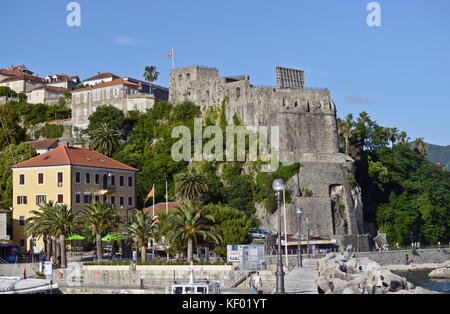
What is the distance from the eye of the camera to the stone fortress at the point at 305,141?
7469 cm

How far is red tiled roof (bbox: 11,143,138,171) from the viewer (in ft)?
216

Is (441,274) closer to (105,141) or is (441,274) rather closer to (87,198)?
(87,198)

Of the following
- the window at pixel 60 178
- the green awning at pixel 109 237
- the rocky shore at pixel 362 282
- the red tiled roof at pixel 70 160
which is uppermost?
the red tiled roof at pixel 70 160

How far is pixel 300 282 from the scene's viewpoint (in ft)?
114

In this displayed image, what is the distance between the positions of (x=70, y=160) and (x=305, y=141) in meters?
28.6

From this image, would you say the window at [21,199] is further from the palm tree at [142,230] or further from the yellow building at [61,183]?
the palm tree at [142,230]

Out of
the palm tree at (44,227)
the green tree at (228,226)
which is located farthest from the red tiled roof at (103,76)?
the palm tree at (44,227)

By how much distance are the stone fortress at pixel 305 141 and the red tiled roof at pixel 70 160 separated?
17929 millimetres

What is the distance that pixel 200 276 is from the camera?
4272 centimetres

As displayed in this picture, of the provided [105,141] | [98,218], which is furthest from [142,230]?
[105,141]

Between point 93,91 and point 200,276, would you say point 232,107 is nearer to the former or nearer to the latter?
point 93,91

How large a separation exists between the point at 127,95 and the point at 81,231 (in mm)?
47419

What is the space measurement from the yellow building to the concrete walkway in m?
29.0
